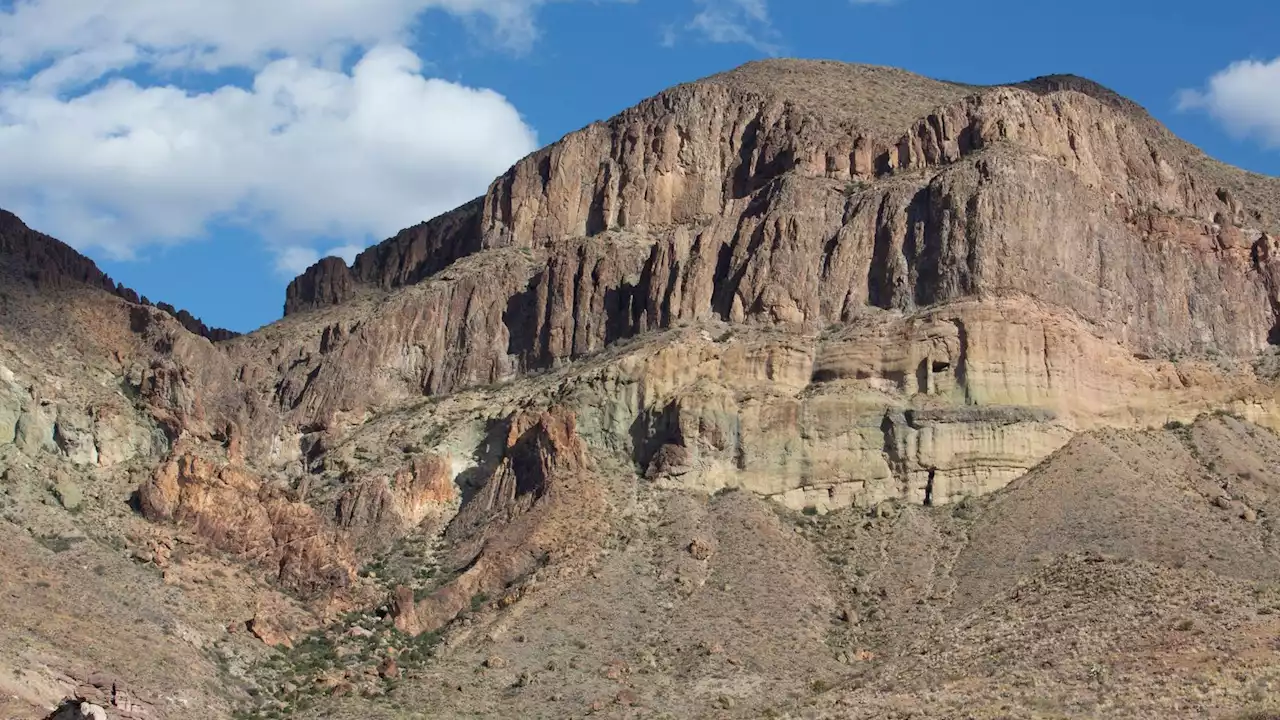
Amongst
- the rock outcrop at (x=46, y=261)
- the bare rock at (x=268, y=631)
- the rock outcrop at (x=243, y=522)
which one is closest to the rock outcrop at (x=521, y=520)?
the rock outcrop at (x=243, y=522)

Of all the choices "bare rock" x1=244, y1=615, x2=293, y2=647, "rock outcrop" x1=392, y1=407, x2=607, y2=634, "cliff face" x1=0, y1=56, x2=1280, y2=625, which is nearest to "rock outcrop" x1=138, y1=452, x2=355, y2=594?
"cliff face" x1=0, y1=56, x2=1280, y2=625

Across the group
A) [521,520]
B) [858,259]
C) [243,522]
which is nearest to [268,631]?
[243,522]

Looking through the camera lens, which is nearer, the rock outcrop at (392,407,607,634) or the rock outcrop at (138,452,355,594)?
the rock outcrop at (392,407,607,634)

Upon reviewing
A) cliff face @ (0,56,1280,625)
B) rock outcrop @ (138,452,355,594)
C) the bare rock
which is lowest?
the bare rock

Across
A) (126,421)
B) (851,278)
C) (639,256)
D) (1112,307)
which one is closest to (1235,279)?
(1112,307)

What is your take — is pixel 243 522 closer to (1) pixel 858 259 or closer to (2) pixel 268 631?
(2) pixel 268 631

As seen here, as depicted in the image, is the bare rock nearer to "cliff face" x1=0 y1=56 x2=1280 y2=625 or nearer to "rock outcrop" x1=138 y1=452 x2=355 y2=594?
"rock outcrop" x1=138 y1=452 x2=355 y2=594

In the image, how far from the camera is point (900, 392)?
11312 cm

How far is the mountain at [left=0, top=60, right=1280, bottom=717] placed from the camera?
93.6m

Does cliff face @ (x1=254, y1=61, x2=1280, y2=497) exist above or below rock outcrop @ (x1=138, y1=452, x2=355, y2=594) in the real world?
above

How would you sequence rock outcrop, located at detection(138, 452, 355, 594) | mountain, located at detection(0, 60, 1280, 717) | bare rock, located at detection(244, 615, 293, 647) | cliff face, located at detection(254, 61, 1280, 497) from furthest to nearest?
cliff face, located at detection(254, 61, 1280, 497) < rock outcrop, located at detection(138, 452, 355, 594) < bare rock, located at detection(244, 615, 293, 647) < mountain, located at detection(0, 60, 1280, 717)

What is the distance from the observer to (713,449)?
112 m

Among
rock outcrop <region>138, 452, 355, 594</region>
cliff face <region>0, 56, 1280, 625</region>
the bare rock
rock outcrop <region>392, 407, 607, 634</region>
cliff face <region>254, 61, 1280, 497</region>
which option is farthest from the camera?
cliff face <region>254, 61, 1280, 497</region>

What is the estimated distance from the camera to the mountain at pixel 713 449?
93.6 metres
